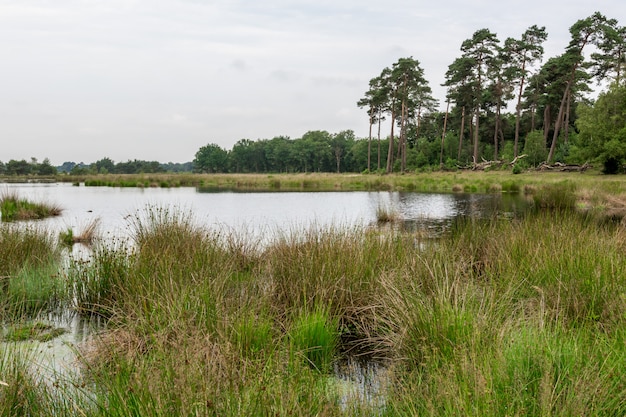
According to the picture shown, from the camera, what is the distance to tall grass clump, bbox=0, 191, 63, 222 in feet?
47.0

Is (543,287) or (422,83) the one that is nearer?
(543,287)

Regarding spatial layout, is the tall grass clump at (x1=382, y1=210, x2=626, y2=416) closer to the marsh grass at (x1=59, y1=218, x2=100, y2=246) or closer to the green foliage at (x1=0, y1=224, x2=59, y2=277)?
the green foliage at (x1=0, y1=224, x2=59, y2=277)

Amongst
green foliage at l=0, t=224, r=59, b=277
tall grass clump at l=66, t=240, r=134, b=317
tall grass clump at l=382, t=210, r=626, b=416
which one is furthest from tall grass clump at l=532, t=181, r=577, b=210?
green foliage at l=0, t=224, r=59, b=277

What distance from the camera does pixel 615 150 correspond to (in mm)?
26359

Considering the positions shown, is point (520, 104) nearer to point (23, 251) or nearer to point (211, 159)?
point (23, 251)

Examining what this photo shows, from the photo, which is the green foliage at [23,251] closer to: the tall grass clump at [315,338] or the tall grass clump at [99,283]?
the tall grass clump at [99,283]

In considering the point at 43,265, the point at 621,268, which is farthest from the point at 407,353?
the point at 43,265

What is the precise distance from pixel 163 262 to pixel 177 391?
312 centimetres

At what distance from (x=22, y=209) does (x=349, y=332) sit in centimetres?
1460

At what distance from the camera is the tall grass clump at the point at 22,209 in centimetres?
1432

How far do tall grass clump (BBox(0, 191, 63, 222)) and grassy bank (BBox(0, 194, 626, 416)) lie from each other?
10.2 m

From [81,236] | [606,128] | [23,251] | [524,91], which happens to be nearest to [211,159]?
[524,91]

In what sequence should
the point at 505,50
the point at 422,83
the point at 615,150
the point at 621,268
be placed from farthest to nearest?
the point at 422,83, the point at 505,50, the point at 615,150, the point at 621,268

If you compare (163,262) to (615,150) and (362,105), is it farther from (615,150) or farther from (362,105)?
(362,105)
